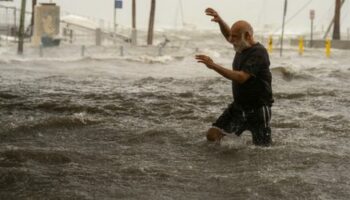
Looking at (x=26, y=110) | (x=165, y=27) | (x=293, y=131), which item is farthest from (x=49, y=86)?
(x=165, y=27)

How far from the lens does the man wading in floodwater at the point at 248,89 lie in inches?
223

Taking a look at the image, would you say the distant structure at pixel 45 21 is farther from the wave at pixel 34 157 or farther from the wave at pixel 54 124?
the wave at pixel 34 157

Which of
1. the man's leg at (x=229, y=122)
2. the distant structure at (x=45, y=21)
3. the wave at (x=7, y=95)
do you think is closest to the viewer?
the man's leg at (x=229, y=122)

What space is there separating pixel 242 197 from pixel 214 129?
160cm

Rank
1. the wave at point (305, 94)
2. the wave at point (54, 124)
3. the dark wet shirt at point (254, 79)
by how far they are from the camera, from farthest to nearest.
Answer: the wave at point (305, 94)
the wave at point (54, 124)
the dark wet shirt at point (254, 79)

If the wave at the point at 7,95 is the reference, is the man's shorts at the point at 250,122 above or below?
above

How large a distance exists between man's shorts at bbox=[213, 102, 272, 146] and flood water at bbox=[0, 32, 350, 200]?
250mm

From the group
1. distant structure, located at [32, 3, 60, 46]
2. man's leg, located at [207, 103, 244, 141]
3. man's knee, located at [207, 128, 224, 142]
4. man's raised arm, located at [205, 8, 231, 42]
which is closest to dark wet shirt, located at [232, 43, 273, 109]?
man's leg, located at [207, 103, 244, 141]

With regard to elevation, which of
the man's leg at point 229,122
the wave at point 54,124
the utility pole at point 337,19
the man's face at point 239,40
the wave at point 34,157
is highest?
the utility pole at point 337,19

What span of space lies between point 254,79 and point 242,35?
455 mm

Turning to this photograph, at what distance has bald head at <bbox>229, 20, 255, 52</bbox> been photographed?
570 cm

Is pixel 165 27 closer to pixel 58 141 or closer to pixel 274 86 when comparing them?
pixel 274 86

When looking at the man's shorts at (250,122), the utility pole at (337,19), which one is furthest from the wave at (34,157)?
the utility pole at (337,19)

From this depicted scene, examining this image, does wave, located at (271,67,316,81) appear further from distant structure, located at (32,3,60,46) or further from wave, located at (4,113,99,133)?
distant structure, located at (32,3,60,46)
